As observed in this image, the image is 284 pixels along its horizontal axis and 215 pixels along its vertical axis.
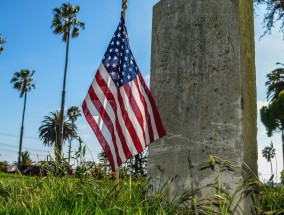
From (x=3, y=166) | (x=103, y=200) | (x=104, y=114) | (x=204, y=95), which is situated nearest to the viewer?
(x=103, y=200)

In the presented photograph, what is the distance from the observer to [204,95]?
12.7ft

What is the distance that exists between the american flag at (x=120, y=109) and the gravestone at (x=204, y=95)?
9.9 inches

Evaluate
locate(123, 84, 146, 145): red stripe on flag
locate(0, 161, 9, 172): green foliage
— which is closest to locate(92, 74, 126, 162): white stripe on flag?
locate(123, 84, 146, 145): red stripe on flag

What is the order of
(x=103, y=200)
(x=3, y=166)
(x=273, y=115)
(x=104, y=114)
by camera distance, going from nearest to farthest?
(x=103, y=200) → (x=104, y=114) → (x=273, y=115) → (x=3, y=166)

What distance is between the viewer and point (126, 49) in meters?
4.22

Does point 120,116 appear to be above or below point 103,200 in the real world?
above

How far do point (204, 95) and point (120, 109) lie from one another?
876mm

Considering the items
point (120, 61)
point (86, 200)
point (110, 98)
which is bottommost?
point (86, 200)

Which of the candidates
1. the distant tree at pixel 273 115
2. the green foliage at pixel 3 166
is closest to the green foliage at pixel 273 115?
the distant tree at pixel 273 115

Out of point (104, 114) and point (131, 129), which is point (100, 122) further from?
point (131, 129)

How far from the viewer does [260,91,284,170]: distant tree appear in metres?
24.5

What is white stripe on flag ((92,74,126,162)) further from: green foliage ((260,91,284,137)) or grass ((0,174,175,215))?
green foliage ((260,91,284,137))

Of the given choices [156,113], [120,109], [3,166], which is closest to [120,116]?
[120,109]

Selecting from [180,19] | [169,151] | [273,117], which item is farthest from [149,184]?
[273,117]
